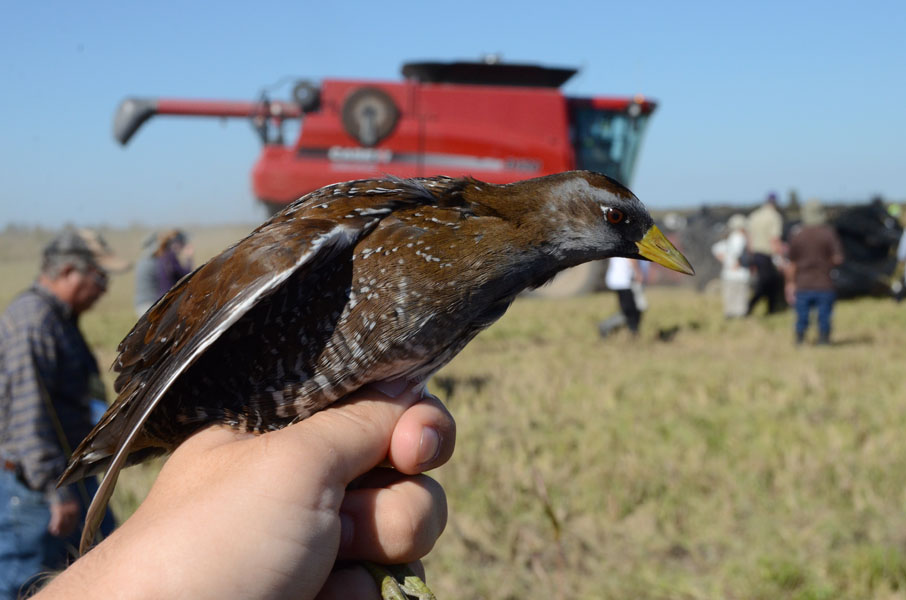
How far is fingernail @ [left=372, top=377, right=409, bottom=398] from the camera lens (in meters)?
2.11

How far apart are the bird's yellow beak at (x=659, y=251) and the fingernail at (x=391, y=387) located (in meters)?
0.74

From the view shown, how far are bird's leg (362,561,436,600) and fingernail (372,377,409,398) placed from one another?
1.43 feet

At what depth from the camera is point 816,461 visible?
579 centimetres

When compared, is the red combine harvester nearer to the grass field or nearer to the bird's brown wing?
the grass field

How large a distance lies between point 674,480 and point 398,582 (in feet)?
12.7

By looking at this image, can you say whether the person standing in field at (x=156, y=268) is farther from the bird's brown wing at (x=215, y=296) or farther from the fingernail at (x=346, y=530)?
the fingernail at (x=346, y=530)

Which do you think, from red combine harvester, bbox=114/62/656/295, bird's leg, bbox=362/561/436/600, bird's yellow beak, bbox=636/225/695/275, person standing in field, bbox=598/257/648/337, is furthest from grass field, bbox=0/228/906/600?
red combine harvester, bbox=114/62/656/295

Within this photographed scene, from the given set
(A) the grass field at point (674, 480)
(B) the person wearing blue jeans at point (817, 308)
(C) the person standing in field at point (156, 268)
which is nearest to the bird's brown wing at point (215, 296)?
(A) the grass field at point (674, 480)

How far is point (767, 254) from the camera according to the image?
1565cm

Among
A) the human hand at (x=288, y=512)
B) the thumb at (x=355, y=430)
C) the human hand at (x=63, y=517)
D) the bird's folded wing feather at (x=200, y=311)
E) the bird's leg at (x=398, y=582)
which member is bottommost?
the human hand at (x=63, y=517)

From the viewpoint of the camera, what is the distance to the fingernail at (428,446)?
6.79 ft

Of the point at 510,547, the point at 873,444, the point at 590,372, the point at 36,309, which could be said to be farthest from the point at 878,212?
the point at 36,309

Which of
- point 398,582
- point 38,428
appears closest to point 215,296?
point 398,582

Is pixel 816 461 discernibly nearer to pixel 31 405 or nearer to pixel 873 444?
pixel 873 444
